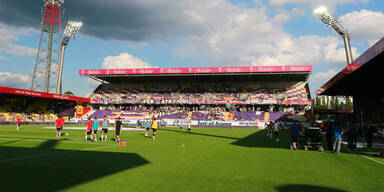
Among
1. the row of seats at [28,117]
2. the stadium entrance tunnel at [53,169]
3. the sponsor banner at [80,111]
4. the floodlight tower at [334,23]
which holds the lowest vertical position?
the stadium entrance tunnel at [53,169]

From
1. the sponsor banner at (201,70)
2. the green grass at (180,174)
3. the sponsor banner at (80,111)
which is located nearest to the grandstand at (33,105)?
the sponsor banner at (80,111)

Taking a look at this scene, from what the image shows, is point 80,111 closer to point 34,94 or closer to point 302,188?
point 34,94

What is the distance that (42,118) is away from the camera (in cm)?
5403

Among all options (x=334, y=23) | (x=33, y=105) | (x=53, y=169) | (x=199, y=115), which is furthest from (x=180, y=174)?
(x=33, y=105)

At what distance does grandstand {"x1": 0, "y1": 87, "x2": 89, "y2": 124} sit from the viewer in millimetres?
48469

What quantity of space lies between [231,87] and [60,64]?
42.9 metres

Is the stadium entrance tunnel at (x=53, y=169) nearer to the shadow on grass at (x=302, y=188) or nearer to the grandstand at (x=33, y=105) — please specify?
the shadow on grass at (x=302, y=188)

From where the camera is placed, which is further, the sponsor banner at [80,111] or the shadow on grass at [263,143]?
the sponsor banner at [80,111]

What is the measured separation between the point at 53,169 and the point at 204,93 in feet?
191

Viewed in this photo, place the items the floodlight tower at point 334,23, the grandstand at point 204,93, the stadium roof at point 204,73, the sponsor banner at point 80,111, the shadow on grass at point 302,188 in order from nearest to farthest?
the shadow on grass at point 302,188 → the floodlight tower at point 334,23 → the stadium roof at point 204,73 → the grandstand at point 204,93 → the sponsor banner at point 80,111

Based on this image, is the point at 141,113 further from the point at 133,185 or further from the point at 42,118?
the point at 133,185

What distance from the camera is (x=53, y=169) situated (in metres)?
8.95

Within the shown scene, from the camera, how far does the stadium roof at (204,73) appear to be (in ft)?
188

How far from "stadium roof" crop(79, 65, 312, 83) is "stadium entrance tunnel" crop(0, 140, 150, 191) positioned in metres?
49.9
